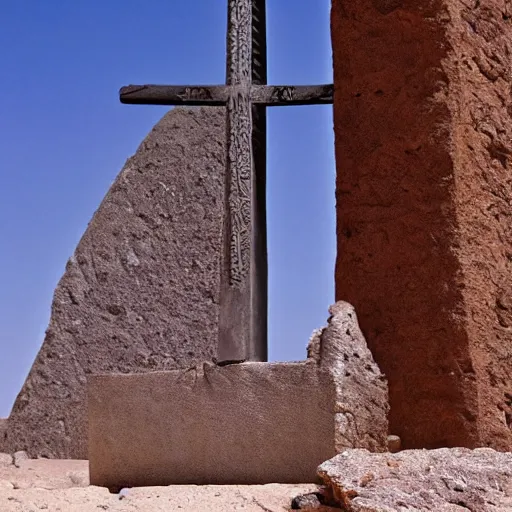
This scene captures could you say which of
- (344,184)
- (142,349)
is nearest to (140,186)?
(142,349)

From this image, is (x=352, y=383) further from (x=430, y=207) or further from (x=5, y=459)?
(x=5, y=459)

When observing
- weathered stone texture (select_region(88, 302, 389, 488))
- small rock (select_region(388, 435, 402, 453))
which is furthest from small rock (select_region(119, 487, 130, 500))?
small rock (select_region(388, 435, 402, 453))

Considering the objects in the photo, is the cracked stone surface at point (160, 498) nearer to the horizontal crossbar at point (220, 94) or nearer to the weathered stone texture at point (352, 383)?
the weathered stone texture at point (352, 383)

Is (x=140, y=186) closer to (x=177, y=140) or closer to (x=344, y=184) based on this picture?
(x=177, y=140)

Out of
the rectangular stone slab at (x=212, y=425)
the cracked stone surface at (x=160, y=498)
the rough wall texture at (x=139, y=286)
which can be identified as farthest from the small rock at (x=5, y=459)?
the cracked stone surface at (x=160, y=498)

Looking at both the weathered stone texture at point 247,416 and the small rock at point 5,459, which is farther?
the small rock at point 5,459

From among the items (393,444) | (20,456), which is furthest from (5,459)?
(393,444)

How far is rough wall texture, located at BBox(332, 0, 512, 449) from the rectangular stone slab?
43 centimetres

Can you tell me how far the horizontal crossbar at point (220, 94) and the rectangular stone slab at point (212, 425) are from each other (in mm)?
1360

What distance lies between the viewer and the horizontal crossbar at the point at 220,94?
522cm

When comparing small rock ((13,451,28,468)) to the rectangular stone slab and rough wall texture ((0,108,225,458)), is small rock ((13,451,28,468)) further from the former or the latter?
the rectangular stone slab

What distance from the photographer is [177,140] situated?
1146cm

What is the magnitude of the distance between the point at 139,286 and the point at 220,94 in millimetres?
5917

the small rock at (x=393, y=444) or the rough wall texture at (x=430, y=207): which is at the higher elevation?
the rough wall texture at (x=430, y=207)
